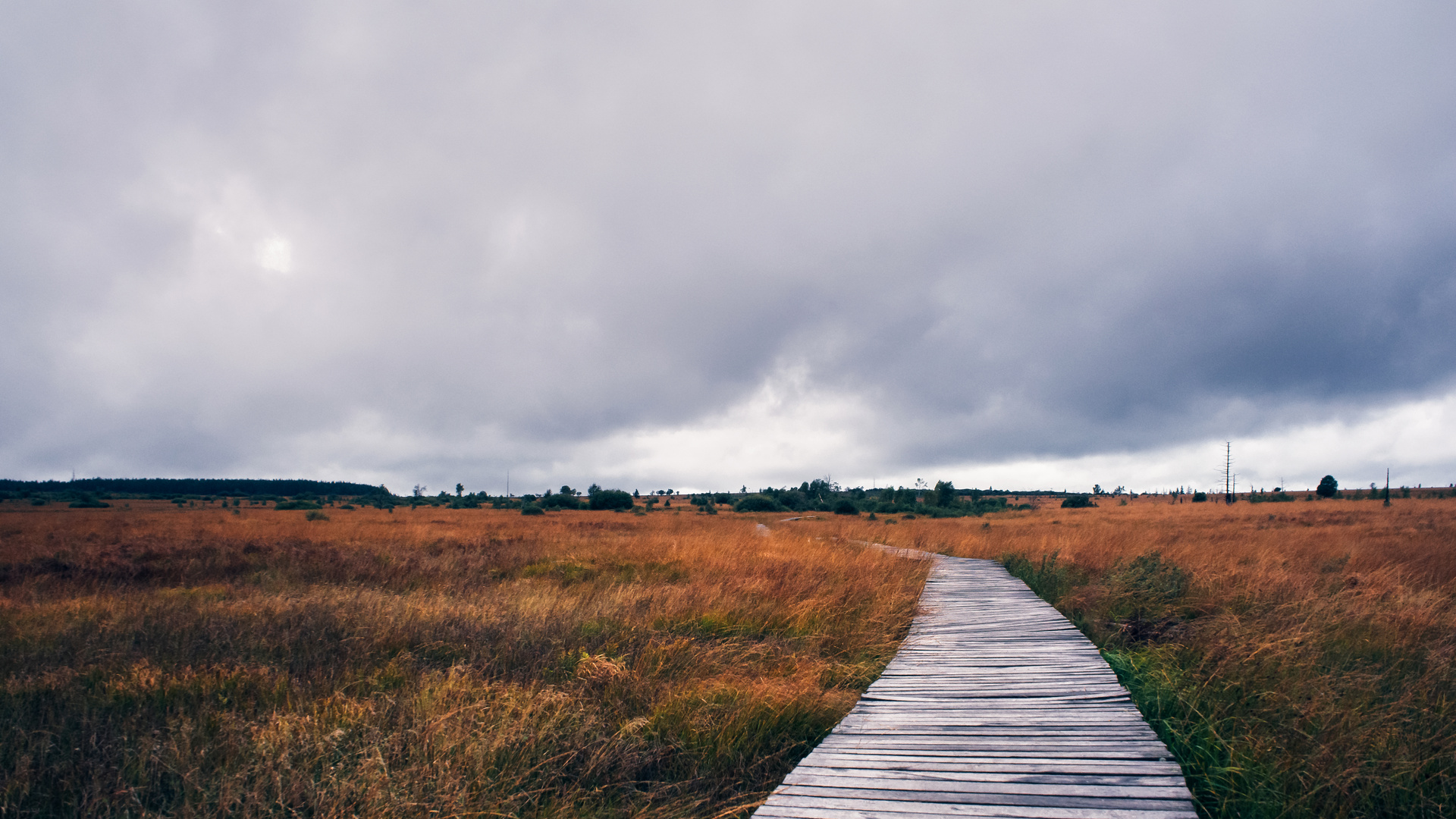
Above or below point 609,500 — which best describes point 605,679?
above

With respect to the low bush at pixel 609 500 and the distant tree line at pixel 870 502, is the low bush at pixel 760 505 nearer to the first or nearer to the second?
the distant tree line at pixel 870 502

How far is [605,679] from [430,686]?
1558mm

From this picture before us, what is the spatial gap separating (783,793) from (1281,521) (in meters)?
39.1

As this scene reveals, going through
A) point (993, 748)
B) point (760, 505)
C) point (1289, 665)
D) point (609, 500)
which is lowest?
point (760, 505)

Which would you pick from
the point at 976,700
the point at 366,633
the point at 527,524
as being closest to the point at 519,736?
the point at 976,700

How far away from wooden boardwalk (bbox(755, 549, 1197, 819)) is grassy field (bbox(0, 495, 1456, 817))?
1.34 feet

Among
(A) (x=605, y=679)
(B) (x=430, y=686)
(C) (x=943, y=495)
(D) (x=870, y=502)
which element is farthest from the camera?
(D) (x=870, y=502)

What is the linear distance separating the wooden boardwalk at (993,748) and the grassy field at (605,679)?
41cm

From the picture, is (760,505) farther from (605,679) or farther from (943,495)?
(605,679)

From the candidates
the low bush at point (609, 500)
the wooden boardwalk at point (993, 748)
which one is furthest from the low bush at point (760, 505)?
the wooden boardwalk at point (993, 748)

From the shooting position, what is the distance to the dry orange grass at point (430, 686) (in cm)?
410

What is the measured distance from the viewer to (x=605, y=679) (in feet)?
19.5

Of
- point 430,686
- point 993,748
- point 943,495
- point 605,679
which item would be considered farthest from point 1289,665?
point 943,495

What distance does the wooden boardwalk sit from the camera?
10.9ft
